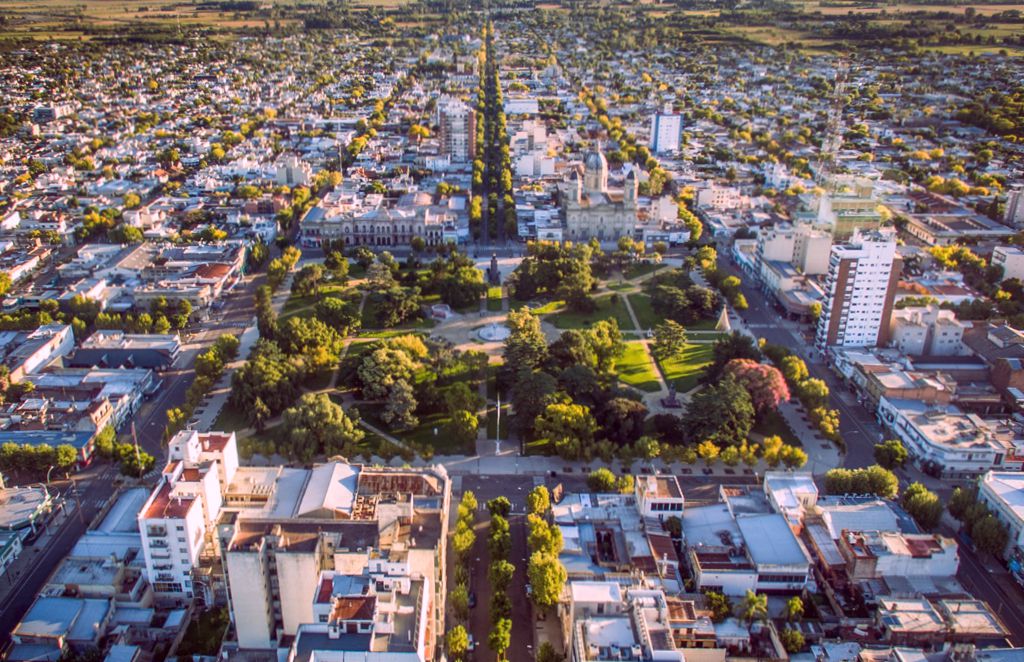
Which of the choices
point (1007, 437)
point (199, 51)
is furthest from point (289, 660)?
point (199, 51)

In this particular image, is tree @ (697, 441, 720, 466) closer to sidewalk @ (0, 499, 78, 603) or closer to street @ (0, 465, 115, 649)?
street @ (0, 465, 115, 649)

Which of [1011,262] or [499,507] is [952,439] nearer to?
[499,507]

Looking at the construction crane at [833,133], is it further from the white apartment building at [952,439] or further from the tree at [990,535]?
the tree at [990,535]

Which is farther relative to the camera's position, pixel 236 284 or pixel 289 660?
pixel 236 284

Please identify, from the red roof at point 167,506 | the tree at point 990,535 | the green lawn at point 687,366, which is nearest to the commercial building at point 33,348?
the red roof at point 167,506

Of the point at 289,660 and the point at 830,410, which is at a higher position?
the point at 289,660

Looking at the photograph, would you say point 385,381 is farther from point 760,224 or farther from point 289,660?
point 760,224

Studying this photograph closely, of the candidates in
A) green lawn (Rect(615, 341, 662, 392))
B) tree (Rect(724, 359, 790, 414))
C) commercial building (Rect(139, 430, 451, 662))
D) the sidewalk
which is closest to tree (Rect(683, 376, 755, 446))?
tree (Rect(724, 359, 790, 414))

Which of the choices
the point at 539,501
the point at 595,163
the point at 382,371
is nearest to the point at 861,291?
the point at 539,501
